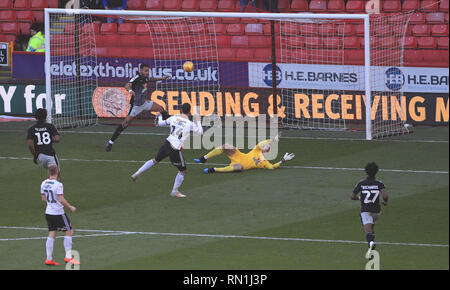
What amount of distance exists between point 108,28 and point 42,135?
49.0 feet

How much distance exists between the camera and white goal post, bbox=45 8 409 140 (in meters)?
27.9

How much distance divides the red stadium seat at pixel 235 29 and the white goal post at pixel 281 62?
0.54 m

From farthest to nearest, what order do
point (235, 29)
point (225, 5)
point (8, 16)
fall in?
1. point (8, 16)
2. point (225, 5)
3. point (235, 29)

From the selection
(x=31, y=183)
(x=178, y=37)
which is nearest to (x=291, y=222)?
(x=31, y=183)

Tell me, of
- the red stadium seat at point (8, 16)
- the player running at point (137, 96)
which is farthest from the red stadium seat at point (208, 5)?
the player running at point (137, 96)

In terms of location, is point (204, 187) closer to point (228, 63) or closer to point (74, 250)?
point (74, 250)

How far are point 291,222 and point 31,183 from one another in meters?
6.74

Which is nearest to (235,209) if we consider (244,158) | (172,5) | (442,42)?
(244,158)

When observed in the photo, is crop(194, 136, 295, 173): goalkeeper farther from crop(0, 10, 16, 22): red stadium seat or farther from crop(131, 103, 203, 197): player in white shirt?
crop(0, 10, 16, 22): red stadium seat

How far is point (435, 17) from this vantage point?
108 ft

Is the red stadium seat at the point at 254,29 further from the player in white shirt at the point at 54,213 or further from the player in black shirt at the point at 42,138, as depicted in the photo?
the player in white shirt at the point at 54,213

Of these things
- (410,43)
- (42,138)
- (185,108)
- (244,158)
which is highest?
(410,43)

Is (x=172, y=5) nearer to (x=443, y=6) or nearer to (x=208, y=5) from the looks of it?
(x=208, y=5)

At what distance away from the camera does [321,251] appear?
16.3m
